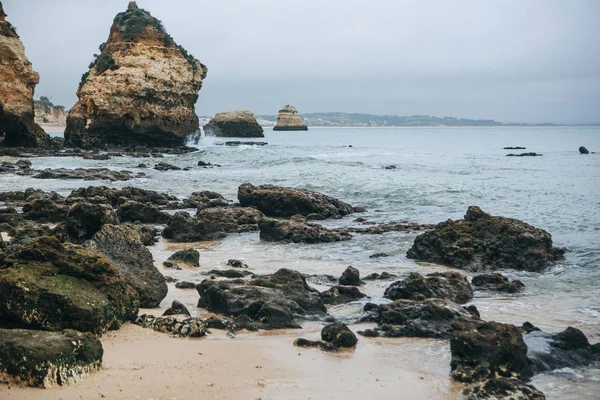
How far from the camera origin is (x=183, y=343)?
6.54m

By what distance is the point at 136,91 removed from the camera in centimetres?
4684

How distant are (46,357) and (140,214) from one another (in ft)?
38.9

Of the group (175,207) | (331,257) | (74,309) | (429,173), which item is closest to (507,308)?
(331,257)

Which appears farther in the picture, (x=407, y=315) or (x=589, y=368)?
(x=407, y=315)

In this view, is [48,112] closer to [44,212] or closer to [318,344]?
[44,212]

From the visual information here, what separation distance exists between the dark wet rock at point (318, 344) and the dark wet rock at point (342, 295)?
6.62ft

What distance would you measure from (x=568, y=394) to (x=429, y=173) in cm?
2906

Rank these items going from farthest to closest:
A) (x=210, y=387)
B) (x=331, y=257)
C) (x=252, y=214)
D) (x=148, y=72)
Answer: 1. (x=148, y=72)
2. (x=252, y=214)
3. (x=331, y=257)
4. (x=210, y=387)

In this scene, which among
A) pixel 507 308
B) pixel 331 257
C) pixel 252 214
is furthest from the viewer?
pixel 252 214

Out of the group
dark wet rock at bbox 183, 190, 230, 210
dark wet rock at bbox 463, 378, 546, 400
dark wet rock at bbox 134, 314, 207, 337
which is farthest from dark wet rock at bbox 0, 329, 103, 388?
dark wet rock at bbox 183, 190, 230, 210

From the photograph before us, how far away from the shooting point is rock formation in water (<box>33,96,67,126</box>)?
145 metres

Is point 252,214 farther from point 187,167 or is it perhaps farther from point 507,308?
point 187,167

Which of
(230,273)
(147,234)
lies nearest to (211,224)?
(147,234)

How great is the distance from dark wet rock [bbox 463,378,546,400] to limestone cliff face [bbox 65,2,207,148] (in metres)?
44.7
